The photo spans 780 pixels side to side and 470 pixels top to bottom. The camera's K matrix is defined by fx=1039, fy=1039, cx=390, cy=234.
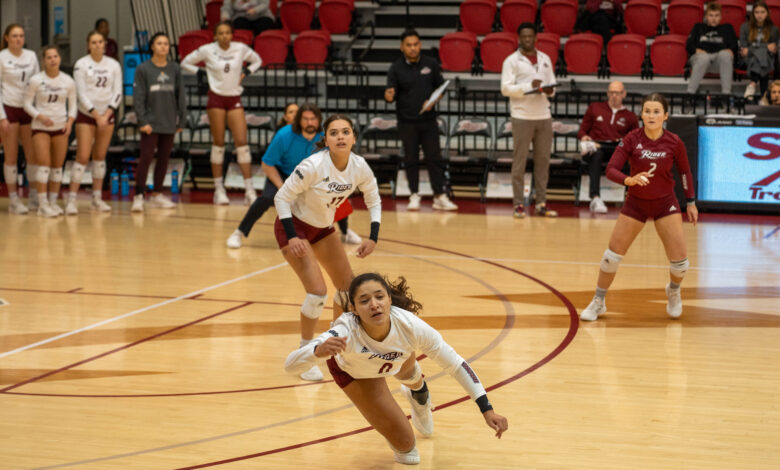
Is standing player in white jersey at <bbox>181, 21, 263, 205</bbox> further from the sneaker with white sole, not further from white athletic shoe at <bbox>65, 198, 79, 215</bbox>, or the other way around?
the sneaker with white sole

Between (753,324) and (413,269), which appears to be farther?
(413,269)

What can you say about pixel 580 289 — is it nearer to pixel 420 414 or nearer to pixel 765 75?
pixel 420 414

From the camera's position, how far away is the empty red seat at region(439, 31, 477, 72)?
1508 cm

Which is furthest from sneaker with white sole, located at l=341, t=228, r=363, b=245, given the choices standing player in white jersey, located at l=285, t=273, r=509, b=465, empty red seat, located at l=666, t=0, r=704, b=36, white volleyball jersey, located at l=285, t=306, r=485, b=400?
empty red seat, located at l=666, t=0, r=704, b=36

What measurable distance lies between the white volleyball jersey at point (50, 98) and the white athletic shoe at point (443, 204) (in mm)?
4301

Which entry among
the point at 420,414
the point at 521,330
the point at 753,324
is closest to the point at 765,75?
the point at 753,324

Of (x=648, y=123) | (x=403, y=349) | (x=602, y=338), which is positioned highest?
(x=648, y=123)

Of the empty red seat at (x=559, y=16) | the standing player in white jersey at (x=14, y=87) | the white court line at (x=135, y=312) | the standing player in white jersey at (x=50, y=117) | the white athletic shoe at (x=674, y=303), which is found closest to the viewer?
the white court line at (x=135, y=312)

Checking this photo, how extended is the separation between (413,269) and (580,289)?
149 cm

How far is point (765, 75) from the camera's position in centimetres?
1368

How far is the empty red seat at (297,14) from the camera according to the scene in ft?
54.1

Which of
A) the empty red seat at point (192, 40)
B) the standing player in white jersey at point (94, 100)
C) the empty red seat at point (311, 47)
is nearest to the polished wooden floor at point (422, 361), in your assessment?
the standing player in white jersey at point (94, 100)

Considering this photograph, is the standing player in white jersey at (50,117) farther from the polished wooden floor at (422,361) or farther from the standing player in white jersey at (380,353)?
the standing player in white jersey at (380,353)

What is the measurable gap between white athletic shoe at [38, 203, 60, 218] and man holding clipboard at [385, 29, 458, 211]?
4.08m
